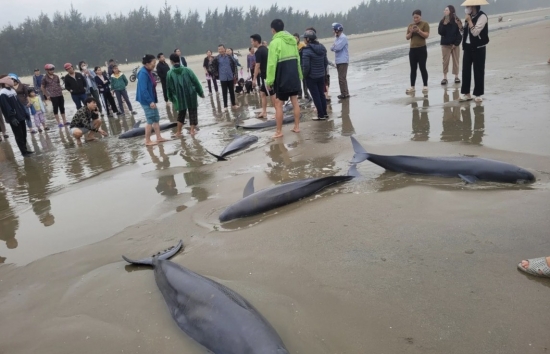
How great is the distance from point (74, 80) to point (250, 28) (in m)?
94.4

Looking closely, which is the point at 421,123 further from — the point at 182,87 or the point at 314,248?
the point at 182,87

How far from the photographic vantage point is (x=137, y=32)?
261 ft

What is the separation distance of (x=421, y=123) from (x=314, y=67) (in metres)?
3.03

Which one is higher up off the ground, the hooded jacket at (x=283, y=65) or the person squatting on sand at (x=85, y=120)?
the hooded jacket at (x=283, y=65)

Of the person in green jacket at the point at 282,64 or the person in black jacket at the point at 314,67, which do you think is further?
the person in black jacket at the point at 314,67

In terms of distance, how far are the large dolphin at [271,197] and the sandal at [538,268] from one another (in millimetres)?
2666

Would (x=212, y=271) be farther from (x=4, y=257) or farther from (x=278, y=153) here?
(x=278, y=153)

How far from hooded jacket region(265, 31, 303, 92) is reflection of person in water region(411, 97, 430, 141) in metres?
2.58

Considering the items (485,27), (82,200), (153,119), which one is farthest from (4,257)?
(485,27)

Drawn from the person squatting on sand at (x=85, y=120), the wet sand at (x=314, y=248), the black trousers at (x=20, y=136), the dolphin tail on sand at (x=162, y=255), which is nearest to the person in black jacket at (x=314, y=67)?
the wet sand at (x=314, y=248)

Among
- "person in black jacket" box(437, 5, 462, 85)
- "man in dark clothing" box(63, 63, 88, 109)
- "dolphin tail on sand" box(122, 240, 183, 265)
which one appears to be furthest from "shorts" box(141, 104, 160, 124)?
"person in black jacket" box(437, 5, 462, 85)

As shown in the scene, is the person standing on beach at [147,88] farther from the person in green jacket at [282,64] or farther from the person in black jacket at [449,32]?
the person in black jacket at [449,32]

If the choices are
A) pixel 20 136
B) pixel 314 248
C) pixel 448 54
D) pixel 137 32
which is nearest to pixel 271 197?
pixel 314 248

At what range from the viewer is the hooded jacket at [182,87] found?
10094 millimetres
